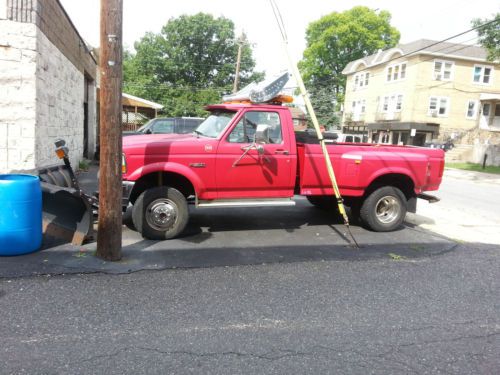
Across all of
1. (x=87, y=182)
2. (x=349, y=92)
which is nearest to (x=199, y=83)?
(x=349, y=92)

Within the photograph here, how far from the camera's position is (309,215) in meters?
8.88

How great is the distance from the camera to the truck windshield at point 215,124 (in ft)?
22.4

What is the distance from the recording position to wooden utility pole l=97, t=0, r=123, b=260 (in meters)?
4.98

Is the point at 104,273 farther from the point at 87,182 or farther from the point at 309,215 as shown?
the point at 87,182

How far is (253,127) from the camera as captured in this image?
683cm

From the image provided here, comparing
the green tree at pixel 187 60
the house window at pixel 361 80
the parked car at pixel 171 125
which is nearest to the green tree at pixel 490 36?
the parked car at pixel 171 125

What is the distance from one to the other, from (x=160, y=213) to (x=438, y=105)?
37317mm

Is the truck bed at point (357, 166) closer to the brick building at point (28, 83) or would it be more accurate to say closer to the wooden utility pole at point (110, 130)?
the wooden utility pole at point (110, 130)

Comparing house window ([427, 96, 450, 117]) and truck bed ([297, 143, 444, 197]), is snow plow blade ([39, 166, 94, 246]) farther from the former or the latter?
house window ([427, 96, 450, 117])

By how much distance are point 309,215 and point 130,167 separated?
4.05m

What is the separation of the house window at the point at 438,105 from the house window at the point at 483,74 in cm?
360

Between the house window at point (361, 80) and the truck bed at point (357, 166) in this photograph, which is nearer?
the truck bed at point (357, 166)

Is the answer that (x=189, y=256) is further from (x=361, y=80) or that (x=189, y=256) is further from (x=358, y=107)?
(x=361, y=80)

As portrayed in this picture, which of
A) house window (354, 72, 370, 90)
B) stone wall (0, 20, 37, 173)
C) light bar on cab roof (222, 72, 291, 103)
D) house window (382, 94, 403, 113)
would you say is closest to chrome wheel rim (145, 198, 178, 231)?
light bar on cab roof (222, 72, 291, 103)
